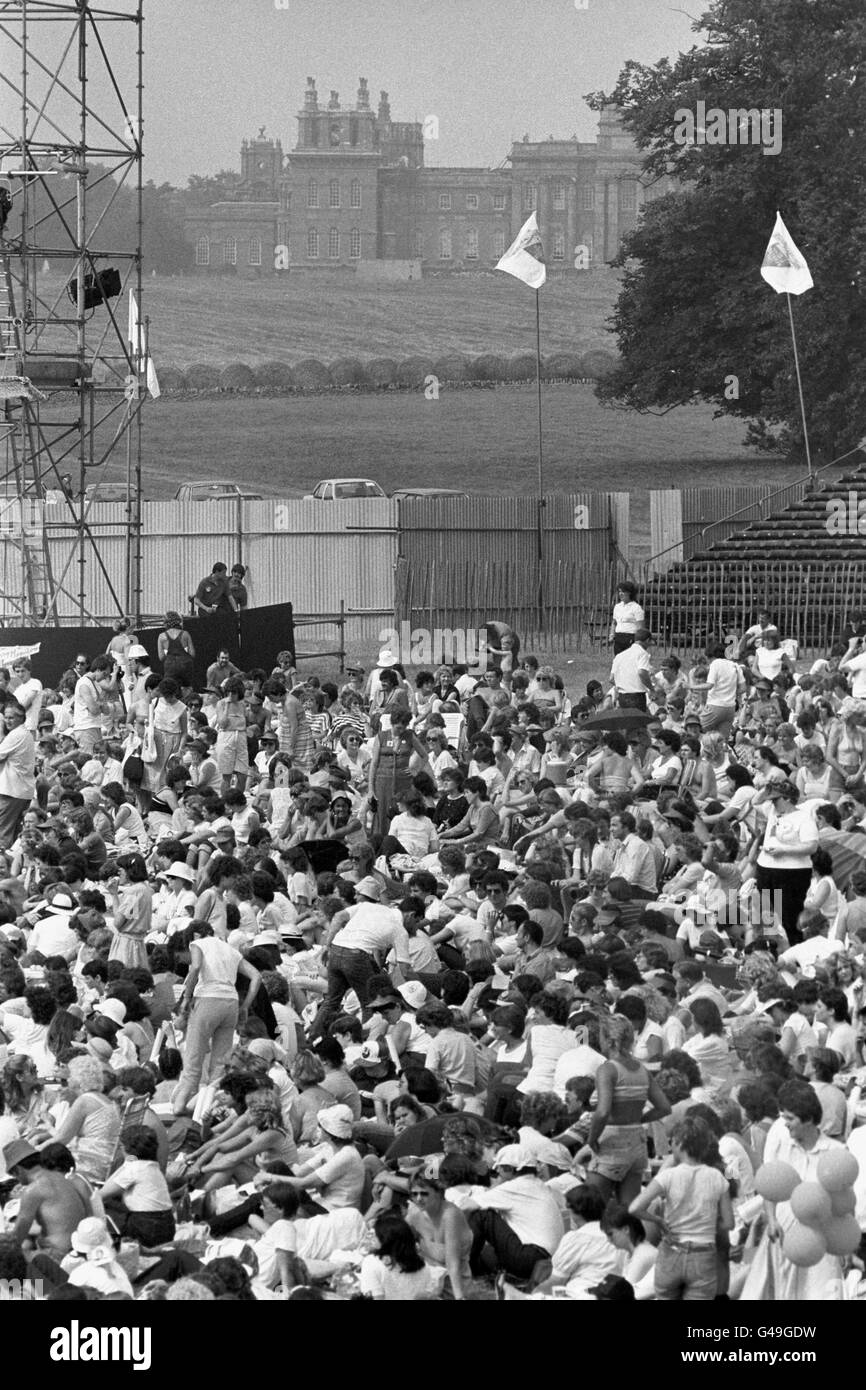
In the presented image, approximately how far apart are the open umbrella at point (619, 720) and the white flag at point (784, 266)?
57.9 ft

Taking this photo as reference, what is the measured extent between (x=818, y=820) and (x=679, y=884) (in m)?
0.99

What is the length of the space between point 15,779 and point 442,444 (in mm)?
47257

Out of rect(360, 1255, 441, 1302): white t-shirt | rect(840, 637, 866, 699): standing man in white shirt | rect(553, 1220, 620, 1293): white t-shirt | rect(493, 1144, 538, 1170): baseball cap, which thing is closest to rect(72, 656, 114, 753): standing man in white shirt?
rect(840, 637, 866, 699): standing man in white shirt

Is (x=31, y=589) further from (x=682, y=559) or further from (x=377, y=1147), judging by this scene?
(x=377, y=1147)

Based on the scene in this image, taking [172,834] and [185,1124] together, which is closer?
[185,1124]

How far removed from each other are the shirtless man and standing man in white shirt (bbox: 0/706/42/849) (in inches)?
374

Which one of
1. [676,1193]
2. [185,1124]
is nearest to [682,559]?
[185,1124]

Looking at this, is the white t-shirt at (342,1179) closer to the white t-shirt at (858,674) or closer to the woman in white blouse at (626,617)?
the white t-shirt at (858,674)

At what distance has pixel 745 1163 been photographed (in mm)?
9461

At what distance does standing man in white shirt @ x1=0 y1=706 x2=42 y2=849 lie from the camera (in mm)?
18828

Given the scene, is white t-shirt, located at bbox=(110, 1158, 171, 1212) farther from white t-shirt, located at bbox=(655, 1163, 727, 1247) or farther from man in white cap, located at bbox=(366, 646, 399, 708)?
man in white cap, located at bbox=(366, 646, 399, 708)

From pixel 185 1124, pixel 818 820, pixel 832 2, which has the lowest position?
pixel 185 1124

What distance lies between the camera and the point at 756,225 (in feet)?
170

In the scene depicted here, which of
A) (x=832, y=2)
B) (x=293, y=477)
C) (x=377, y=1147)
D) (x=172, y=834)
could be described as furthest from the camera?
(x=293, y=477)
